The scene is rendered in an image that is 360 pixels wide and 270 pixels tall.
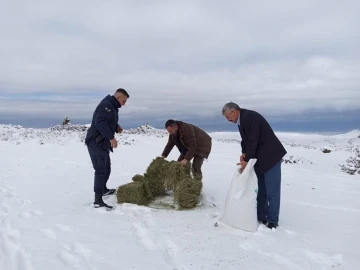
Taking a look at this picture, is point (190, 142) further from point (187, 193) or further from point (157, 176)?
point (187, 193)

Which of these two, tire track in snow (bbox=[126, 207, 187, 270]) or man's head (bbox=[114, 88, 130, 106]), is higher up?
man's head (bbox=[114, 88, 130, 106])

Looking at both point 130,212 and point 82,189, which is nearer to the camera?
point 130,212

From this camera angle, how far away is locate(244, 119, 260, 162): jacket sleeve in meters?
4.97

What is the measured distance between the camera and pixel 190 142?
264 inches

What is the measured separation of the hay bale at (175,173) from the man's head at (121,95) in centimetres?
149

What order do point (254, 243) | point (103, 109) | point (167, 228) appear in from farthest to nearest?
1. point (103, 109)
2. point (167, 228)
3. point (254, 243)

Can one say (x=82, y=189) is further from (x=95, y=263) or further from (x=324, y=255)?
(x=324, y=255)

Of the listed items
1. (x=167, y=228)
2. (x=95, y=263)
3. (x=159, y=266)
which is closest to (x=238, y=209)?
(x=167, y=228)

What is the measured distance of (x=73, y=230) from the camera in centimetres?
459

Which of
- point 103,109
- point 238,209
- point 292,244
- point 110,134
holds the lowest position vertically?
point 292,244

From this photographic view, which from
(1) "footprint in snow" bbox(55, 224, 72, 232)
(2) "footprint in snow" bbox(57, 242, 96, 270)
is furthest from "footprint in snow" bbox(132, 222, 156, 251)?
(1) "footprint in snow" bbox(55, 224, 72, 232)

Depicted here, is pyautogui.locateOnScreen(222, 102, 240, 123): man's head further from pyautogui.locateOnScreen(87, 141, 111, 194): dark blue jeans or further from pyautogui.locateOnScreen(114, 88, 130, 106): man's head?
pyautogui.locateOnScreen(87, 141, 111, 194): dark blue jeans

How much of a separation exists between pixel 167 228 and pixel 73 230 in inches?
49.1

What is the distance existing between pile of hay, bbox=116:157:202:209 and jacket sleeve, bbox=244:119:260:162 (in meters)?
1.40
